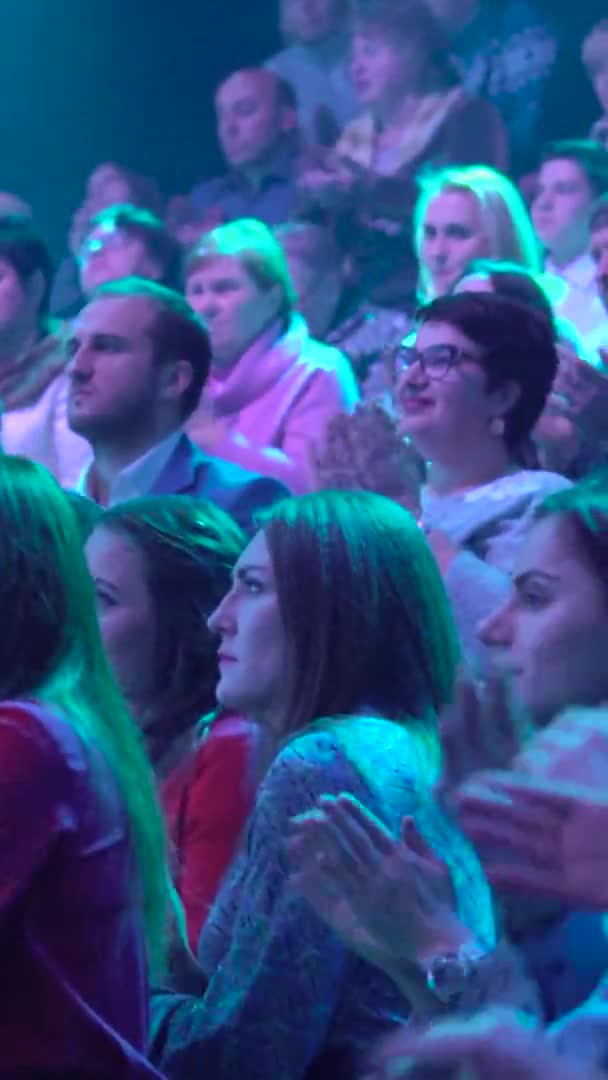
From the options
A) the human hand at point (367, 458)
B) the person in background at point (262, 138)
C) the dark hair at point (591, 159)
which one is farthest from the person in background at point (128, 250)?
the human hand at point (367, 458)

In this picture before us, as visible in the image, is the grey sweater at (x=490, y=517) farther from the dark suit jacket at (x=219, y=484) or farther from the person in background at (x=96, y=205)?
the person in background at (x=96, y=205)

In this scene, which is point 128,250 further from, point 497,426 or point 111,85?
point 111,85

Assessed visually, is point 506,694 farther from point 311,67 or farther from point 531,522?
point 311,67

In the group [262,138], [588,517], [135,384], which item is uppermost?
[262,138]

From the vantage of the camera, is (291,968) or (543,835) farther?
(291,968)

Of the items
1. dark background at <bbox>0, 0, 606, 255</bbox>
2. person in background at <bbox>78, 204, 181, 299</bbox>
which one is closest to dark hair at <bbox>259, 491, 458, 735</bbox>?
person in background at <bbox>78, 204, 181, 299</bbox>

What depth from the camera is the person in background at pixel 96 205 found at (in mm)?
5840

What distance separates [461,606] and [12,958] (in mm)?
1108

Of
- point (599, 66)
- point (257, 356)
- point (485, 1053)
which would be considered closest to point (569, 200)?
point (599, 66)

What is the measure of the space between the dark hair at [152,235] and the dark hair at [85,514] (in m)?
2.03

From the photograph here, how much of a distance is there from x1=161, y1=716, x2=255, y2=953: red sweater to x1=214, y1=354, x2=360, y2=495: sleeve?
1510mm

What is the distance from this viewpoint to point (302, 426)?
3789 millimetres

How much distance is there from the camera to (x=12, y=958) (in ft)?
4.56

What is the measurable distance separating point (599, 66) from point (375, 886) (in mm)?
4419
